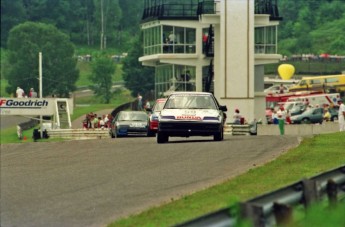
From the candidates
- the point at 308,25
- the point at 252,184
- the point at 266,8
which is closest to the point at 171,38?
the point at 266,8

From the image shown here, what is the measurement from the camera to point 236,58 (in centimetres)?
7788

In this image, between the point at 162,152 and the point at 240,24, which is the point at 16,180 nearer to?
the point at 162,152

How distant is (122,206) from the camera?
65.9ft

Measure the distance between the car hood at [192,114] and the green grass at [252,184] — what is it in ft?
18.9

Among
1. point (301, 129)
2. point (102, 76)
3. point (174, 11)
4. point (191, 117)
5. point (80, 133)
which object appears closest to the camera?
point (191, 117)

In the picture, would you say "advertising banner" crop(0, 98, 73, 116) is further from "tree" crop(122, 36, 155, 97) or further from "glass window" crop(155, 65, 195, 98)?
"tree" crop(122, 36, 155, 97)

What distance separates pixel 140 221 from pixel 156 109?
2864 centimetres

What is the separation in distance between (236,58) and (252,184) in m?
57.0

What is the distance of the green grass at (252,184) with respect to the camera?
57.8ft

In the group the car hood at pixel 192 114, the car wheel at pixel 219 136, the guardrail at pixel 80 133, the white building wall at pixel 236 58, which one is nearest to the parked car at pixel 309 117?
the white building wall at pixel 236 58

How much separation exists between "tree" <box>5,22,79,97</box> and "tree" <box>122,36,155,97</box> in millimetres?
6059

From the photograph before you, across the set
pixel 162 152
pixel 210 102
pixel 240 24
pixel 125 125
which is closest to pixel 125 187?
pixel 162 152

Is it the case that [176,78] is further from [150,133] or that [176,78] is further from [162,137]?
[162,137]

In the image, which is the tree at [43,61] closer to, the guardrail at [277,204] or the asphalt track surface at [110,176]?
the asphalt track surface at [110,176]
